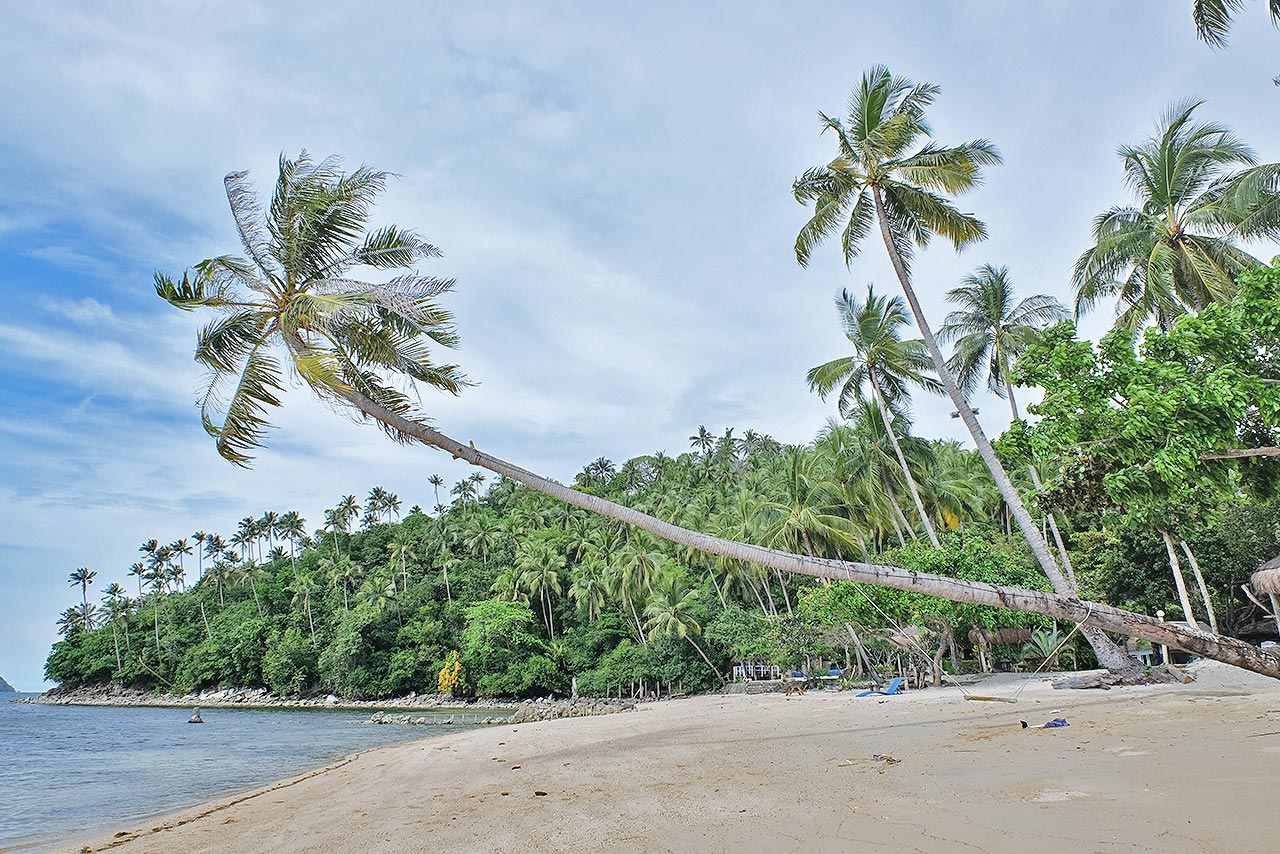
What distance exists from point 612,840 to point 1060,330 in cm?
724

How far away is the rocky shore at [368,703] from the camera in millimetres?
31906

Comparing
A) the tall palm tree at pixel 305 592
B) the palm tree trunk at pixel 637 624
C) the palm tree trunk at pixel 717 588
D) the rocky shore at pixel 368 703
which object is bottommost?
the rocky shore at pixel 368 703

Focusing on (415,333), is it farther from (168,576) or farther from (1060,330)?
(168,576)

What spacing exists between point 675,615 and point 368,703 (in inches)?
980

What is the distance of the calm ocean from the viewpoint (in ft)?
36.5

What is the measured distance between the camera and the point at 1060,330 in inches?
323

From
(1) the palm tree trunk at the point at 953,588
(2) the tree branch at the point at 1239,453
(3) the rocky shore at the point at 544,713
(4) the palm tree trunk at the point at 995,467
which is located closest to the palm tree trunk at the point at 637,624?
(3) the rocky shore at the point at 544,713

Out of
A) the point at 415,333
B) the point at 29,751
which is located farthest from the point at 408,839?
the point at 29,751

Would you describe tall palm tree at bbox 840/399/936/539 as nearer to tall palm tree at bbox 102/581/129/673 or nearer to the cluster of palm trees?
the cluster of palm trees

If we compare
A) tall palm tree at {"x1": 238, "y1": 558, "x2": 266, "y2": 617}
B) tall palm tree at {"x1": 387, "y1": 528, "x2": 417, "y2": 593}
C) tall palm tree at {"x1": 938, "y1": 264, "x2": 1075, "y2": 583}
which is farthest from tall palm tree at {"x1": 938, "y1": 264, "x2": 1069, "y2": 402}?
tall palm tree at {"x1": 238, "y1": 558, "x2": 266, "y2": 617}

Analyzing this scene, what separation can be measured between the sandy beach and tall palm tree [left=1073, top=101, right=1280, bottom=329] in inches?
306

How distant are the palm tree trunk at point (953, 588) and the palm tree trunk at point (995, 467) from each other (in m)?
4.16

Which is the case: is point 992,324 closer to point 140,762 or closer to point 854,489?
point 854,489

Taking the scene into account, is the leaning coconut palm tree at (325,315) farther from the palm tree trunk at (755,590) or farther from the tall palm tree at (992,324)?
the palm tree trunk at (755,590)
